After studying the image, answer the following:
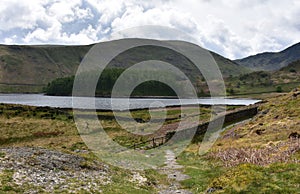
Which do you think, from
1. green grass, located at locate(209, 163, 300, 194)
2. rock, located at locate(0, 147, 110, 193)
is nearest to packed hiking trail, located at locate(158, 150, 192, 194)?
rock, located at locate(0, 147, 110, 193)

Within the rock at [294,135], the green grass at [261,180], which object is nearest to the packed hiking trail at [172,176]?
the green grass at [261,180]

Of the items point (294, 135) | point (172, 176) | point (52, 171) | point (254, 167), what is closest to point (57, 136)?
point (172, 176)

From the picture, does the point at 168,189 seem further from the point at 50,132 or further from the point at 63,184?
the point at 50,132

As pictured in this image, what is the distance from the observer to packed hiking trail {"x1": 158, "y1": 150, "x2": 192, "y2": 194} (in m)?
28.6

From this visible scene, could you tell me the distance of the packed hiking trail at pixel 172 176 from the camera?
2861 cm

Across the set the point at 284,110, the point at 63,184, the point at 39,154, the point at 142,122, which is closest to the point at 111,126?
the point at 142,122

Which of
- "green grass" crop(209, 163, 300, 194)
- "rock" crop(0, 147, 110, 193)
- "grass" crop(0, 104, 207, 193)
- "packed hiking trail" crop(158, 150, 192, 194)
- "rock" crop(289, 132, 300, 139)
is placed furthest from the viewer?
"rock" crop(289, 132, 300, 139)

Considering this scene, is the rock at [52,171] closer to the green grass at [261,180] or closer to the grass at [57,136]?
the grass at [57,136]

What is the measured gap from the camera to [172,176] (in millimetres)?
36062

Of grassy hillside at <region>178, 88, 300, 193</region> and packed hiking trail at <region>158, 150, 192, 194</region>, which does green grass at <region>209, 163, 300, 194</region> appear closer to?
grassy hillside at <region>178, 88, 300, 193</region>

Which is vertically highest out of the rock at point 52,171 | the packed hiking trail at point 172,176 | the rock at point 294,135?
the rock at point 294,135

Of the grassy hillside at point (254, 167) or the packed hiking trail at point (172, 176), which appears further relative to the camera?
the packed hiking trail at point (172, 176)

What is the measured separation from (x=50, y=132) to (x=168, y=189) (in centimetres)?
5673

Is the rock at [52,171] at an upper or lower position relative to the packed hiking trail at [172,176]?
upper
